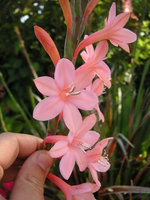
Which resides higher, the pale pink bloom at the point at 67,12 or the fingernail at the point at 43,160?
the pale pink bloom at the point at 67,12

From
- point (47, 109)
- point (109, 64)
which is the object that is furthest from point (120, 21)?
point (109, 64)

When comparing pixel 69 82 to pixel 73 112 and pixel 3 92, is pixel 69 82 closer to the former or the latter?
pixel 73 112

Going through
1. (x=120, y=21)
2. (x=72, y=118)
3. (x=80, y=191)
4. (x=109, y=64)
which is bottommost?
(x=109, y=64)

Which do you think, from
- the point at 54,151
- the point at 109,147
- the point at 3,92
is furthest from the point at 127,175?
the point at 3,92

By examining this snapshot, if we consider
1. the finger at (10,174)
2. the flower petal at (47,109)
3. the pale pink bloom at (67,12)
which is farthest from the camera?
the finger at (10,174)

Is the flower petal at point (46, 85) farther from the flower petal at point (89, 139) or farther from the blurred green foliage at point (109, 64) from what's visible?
the blurred green foliage at point (109, 64)

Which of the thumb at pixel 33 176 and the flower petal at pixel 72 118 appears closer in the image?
the flower petal at pixel 72 118

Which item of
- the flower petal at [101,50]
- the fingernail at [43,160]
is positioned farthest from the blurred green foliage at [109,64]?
the flower petal at [101,50]

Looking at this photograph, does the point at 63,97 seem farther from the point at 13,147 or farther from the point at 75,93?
the point at 13,147
